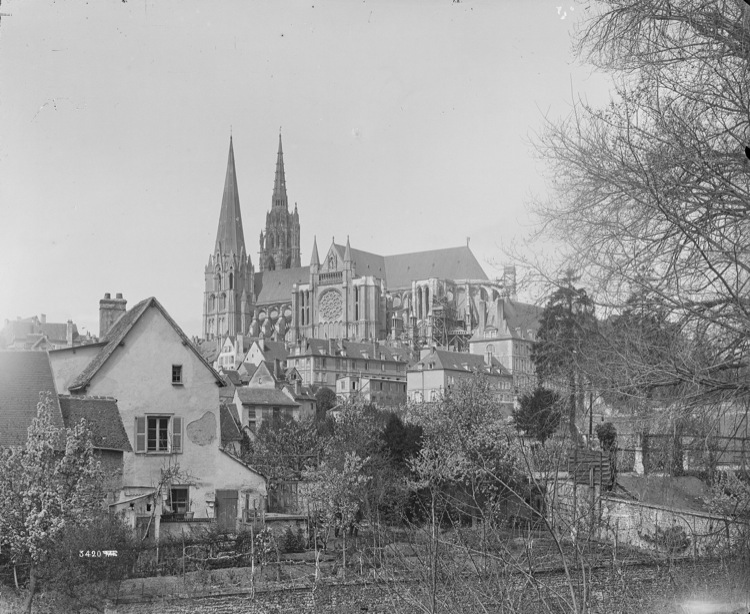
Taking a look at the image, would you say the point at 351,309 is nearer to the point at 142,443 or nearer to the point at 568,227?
the point at 142,443

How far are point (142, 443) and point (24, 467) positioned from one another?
6718mm

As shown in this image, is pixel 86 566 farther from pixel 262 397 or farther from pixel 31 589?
pixel 262 397

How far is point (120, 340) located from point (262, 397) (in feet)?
122

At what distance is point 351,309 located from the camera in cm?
14062

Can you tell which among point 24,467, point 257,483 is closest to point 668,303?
point 24,467

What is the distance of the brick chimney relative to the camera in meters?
24.1

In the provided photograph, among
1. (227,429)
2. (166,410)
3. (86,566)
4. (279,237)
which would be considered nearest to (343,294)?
(279,237)

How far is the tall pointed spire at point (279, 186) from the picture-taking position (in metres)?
176

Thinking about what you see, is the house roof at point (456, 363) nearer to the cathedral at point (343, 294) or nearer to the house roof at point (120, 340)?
the cathedral at point (343, 294)

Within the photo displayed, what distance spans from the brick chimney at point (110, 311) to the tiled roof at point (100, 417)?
15.1 feet

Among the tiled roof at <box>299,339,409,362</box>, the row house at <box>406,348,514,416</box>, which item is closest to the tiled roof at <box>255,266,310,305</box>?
the tiled roof at <box>299,339,409,362</box>

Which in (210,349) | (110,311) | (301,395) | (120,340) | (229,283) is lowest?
(120,340)

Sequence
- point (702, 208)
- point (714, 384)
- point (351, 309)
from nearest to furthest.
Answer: point (714, 384)
point (702, 208)
point (351, 309)

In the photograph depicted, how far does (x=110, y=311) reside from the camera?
79.8ft
